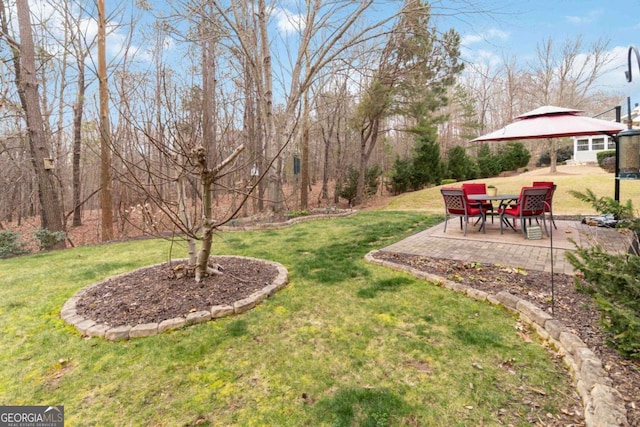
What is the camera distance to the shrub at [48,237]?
6.62 metres

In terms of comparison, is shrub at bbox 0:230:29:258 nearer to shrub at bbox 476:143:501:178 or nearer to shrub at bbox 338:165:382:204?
shrub at bbox 338:165:382:204

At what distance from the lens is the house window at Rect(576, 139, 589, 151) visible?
953 inches

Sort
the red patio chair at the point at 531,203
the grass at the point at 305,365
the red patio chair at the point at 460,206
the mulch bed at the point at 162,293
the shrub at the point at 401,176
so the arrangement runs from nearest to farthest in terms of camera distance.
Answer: the grass at the point at 305,365
the mulch bed at the point at 162,293
the red patio chair at the point at 531,203
the red patio chair at the point at 460,206
the shrub at the point at 401,176

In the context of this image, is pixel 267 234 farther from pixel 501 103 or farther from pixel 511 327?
pixel 501 103

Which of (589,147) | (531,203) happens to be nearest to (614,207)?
(531,203)

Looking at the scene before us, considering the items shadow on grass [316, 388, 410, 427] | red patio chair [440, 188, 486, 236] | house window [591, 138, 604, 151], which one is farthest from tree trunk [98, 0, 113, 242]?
house window [591, 138, 604, 151]

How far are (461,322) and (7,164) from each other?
50.8 ft

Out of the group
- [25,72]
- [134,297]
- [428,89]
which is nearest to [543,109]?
[134,297]

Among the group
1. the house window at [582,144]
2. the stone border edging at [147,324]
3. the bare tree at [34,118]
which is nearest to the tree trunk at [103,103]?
the bare tree at [34,118]

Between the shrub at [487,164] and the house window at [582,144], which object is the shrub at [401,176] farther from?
the house window at [582,144]

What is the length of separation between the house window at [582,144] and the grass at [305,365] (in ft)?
95.2

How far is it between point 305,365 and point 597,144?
30726mm

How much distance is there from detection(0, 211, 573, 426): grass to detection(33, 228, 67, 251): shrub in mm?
3858

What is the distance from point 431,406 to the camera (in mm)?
1720
